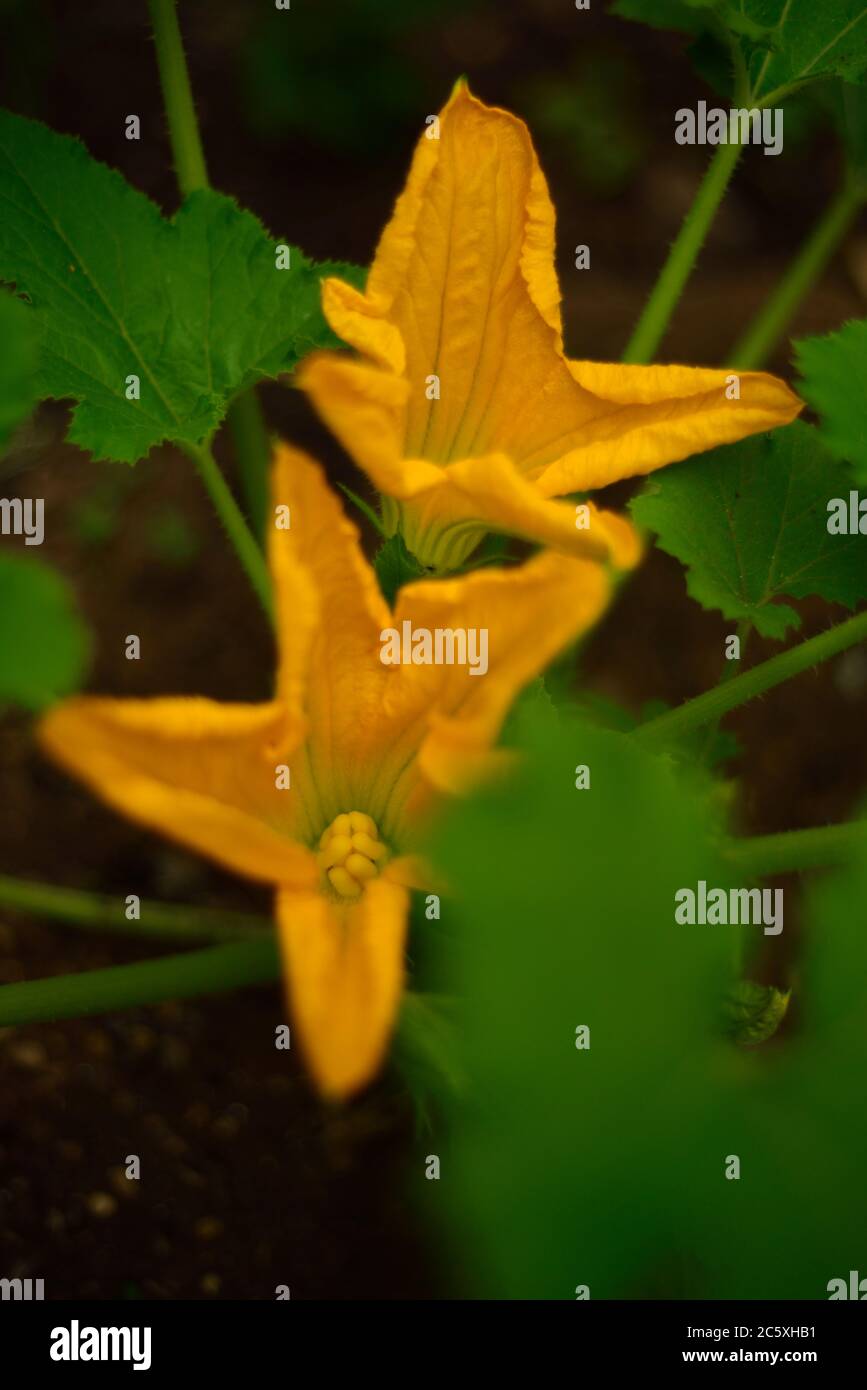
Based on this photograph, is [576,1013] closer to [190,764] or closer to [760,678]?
[190,764]

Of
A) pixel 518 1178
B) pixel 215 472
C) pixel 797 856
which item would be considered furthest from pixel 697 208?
pixel 518 1178

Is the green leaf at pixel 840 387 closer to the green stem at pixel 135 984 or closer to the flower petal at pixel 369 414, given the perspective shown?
the flower petal at pixel 369 414

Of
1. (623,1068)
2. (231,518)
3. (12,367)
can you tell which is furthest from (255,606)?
(623,1068)

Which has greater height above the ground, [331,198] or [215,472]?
[331,198]

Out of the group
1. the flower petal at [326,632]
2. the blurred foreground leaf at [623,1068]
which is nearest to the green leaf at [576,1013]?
the blurred foreground leaf at [623,1068]
